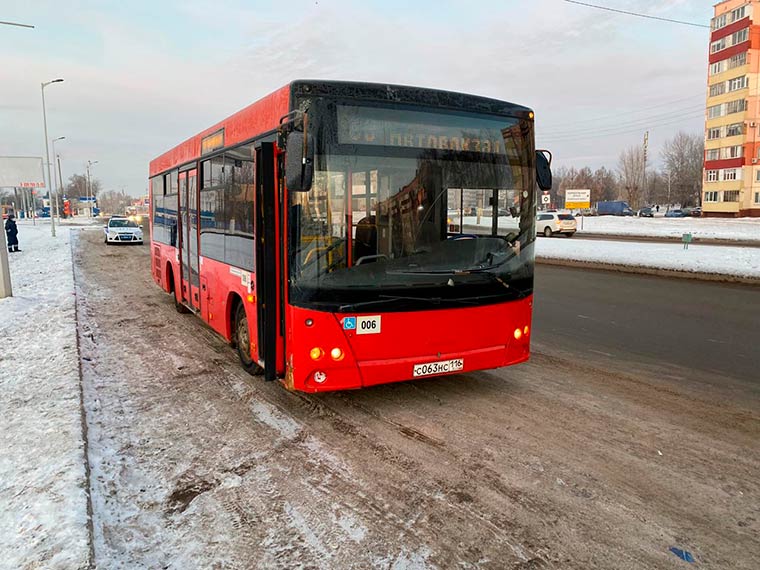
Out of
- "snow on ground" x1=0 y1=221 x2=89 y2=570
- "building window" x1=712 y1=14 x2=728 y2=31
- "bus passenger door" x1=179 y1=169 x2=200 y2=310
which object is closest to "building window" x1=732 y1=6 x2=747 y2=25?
"building window" x1=712 y1=14 x2=728 y2=31

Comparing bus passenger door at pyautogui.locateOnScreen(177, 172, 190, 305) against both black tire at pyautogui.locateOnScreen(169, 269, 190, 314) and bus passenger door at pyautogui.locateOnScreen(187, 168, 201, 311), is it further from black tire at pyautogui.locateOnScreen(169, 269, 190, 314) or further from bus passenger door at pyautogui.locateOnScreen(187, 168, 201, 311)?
black tire at pyautogui.locateOnScreen(169, 269, 190, 314)

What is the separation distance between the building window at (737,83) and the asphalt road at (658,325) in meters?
62.2

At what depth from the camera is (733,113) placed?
6431 cm

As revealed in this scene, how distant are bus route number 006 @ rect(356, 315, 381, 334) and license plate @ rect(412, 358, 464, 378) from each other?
58 cm

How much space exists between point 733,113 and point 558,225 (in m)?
44.9

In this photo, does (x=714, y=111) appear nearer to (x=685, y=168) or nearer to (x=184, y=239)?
(x=685, y=168)

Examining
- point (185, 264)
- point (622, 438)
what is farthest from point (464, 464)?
point (185, 264)

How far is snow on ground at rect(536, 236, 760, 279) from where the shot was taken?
15930 millimetres

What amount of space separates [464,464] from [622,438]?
1.59 m

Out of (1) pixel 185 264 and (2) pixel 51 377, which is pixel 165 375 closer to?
(2) pixel 51 377

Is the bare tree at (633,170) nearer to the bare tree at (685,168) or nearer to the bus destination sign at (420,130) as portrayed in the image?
the bare tree at (685,168)

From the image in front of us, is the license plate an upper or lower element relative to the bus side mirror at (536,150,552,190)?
lower

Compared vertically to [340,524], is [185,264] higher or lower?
higher

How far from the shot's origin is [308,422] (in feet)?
16.9
